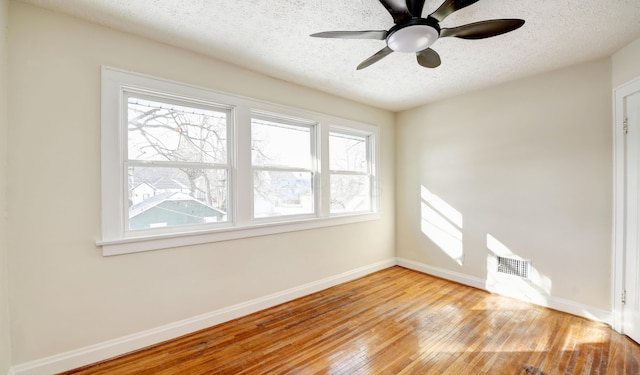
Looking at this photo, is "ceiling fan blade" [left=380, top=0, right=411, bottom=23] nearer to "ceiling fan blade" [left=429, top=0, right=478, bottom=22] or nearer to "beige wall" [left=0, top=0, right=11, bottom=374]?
"ceiling fan blade" [left=429, top=0, right=478, bottom=22]

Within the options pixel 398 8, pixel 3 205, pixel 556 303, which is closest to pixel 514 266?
pixel 556 303

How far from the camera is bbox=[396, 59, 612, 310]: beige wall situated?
252 centimetres

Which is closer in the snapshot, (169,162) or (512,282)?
(169,162)

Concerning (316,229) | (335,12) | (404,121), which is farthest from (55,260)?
(404,121)

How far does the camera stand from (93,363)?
6.31 feet

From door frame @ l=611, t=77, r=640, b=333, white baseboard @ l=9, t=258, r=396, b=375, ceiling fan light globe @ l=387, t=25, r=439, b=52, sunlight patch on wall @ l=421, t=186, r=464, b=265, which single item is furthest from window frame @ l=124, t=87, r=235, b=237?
door frame @ l=611, t=77, r=640, b=333

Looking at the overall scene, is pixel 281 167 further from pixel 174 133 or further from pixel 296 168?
pixel 174 133

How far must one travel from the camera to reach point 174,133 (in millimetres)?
2350

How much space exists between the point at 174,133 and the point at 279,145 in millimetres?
1113

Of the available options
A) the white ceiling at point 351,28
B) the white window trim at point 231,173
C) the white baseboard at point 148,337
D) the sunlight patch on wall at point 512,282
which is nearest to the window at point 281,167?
the white window trim at point 231,173

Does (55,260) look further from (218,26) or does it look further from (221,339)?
(218,26)

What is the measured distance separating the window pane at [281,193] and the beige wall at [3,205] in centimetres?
176

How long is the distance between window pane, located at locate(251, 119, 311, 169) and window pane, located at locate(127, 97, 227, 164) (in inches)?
14.2

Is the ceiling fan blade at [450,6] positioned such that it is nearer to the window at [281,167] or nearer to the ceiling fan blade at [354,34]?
the ceiling fan blade at [354,34]
